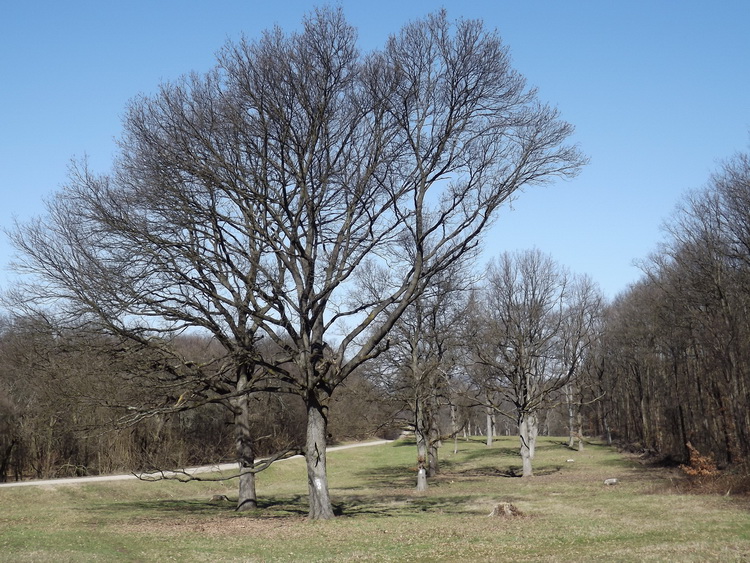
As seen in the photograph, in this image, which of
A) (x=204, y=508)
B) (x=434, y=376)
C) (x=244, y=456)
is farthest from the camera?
(x=434, y=376)

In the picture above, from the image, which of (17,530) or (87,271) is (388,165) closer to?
(87,271)

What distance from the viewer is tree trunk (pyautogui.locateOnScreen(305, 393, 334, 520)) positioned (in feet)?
56.0

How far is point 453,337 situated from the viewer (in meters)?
34.2

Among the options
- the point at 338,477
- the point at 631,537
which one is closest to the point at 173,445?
the point at 338,477

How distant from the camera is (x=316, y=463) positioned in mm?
16984

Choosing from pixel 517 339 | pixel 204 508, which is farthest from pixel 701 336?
pixel 204 508

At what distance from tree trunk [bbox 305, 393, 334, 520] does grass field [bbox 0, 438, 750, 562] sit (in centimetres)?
53

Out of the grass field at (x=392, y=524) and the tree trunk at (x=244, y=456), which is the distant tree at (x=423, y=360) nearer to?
the grass field at (x=392, y=524)

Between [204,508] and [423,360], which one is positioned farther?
[423,360]

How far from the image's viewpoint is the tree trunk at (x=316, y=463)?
56.0 ft

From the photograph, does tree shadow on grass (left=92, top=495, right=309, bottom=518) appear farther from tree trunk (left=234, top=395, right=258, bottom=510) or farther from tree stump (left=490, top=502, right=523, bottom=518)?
tree stump (left=490, top=502, right=523, bottom=518)

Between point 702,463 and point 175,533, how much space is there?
20.2 meters

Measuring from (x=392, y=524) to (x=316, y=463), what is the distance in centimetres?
239

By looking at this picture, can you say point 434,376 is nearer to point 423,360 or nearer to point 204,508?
point 423,360
